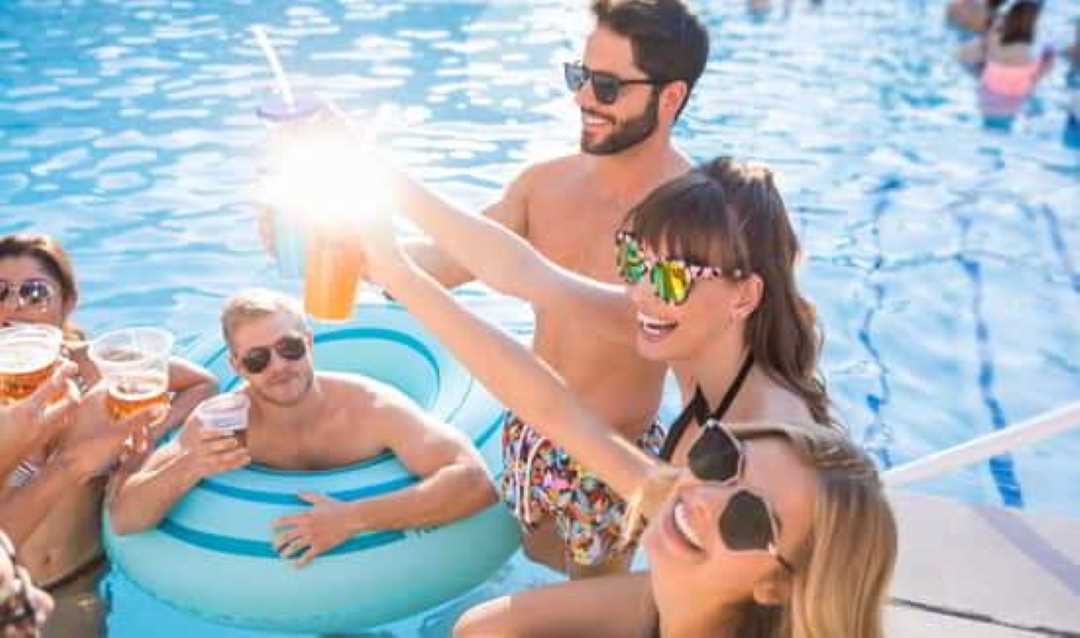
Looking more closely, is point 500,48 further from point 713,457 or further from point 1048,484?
point 713,457

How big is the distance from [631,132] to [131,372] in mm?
1411

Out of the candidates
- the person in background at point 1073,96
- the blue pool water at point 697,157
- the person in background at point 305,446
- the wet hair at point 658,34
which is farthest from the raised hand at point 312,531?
the person in background at point 1073,96

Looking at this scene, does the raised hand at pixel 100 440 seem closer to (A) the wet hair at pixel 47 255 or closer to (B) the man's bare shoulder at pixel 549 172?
(A) the wet hair at pixel 47 255

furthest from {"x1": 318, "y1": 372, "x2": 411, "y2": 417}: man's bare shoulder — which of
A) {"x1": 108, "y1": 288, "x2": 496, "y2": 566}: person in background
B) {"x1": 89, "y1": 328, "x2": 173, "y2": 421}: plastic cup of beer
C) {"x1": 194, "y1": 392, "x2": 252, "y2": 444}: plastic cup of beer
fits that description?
{"x1": 89, "y1": 328, "x2": 173, "y2": 421}: plastic cup of beer

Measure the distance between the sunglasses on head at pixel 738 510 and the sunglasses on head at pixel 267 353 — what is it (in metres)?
1.66

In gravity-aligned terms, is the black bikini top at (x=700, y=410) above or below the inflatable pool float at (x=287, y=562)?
above

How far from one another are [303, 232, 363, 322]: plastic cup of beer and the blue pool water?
1791mm

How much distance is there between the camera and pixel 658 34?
3227mm

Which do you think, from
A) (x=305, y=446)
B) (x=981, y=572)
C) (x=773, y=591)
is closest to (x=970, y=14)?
(x=981, y=572)

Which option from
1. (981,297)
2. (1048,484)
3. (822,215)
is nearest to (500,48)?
(822,215)

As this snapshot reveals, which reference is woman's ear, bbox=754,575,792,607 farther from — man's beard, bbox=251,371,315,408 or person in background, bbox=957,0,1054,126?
person in background, bbox=957,0,1054,126

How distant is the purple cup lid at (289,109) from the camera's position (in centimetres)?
253

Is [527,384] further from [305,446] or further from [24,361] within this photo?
[305,446]

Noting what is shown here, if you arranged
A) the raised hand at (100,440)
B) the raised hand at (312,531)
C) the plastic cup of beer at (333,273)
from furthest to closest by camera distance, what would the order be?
1. the raised hand at (312,531)
2. the raised hand at (100,440)
3. the plastic cup of beer at (333,273)
